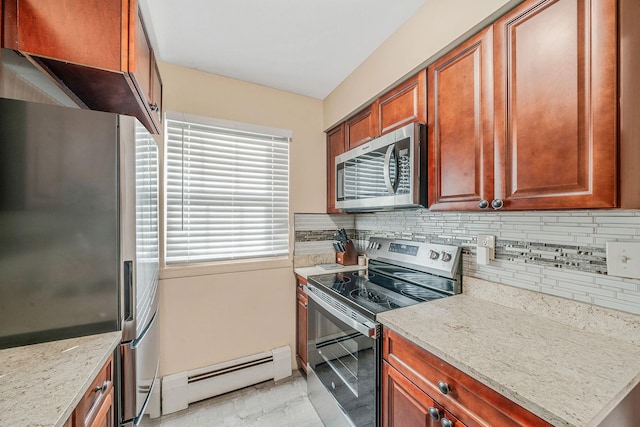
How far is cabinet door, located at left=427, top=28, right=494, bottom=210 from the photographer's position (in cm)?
113

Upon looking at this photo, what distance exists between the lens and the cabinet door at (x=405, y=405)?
93 centimetres

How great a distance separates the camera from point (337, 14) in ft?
4.67

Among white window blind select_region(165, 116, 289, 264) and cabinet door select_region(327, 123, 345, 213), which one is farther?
cabinet door select_region(327, 123, 345, 213)

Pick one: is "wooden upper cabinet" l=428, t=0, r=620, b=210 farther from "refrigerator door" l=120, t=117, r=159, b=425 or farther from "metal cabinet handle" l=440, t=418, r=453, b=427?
"refrigerator door" l=120, t=117, r=159, b=425

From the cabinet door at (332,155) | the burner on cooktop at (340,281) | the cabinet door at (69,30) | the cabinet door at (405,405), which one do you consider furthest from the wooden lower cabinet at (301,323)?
the cabinet door at (69,30)

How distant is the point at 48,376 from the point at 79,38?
1.11 metres

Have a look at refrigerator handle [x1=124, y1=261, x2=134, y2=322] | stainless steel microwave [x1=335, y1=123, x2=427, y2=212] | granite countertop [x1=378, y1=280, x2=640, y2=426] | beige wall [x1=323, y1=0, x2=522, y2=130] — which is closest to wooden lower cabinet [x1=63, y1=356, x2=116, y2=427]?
refrigerator handle [x1=124, y1=261, x2=134, y2=322]

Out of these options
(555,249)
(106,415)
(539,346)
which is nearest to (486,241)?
(555,249)

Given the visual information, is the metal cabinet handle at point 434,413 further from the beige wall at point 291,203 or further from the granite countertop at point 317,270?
the beige wall at point 291,203

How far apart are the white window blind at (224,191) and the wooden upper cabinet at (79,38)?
88 centimetres

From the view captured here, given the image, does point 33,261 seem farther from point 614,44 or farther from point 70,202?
point 614,44

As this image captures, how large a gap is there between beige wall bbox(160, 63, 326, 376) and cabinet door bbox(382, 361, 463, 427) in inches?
49.0

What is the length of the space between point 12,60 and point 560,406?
82.8 inches

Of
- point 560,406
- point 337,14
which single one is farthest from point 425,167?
point 560,406
